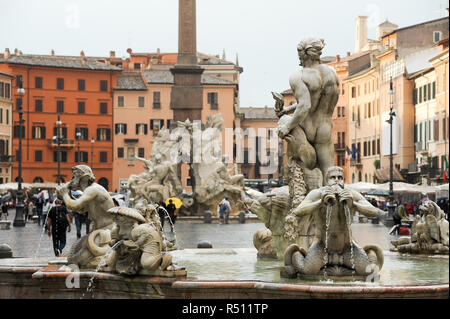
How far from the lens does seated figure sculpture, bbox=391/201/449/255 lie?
41.3ft

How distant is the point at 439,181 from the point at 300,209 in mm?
50870

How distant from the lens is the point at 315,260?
9234 mm

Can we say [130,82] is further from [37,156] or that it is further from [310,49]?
[310,49]

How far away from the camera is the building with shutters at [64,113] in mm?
88438

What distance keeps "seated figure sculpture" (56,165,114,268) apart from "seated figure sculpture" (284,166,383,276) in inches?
80.5

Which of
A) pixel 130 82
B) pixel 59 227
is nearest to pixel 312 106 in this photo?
pixel 59 227

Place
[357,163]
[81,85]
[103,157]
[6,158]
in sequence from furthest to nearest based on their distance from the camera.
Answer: [103,157] → [81,85] → [357,163] → [6,158]

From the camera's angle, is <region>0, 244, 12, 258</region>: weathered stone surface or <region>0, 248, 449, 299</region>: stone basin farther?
<region>0, 244, 12, 258</region>: weathered stone surface

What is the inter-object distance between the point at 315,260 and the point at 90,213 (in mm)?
2666

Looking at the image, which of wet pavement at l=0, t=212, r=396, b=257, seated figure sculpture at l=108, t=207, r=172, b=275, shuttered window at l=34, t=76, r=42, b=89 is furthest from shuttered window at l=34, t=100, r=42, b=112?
seated figure sculpture at l=108, t=207, r=172, b=275

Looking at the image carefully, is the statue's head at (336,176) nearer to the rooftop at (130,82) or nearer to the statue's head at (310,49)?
the statue's head at (310,49)

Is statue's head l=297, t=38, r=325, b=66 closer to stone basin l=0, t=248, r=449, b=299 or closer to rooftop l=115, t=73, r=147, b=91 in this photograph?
stone basin l=0, t=248, r=449, b=299

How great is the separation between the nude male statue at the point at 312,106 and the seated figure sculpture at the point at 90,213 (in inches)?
97.1
